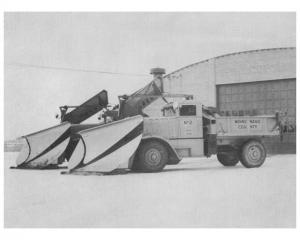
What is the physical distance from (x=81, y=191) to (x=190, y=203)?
2526mm

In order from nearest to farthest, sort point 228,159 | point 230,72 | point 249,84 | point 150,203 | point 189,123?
1. point 150,203
2. point 189,123
3. point 228,159
4. point 249,84
5. point 230,72

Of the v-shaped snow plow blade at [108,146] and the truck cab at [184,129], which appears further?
the truck cab at [184,129]

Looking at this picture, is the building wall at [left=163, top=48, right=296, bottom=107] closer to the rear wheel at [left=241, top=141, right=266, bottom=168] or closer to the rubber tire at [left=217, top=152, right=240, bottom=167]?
the rubber tire at [left=217, top=152, right=240, bottom=167]

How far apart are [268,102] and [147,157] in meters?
10.7

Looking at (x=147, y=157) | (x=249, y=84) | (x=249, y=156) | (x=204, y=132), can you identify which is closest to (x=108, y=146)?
(x=147, y=157)

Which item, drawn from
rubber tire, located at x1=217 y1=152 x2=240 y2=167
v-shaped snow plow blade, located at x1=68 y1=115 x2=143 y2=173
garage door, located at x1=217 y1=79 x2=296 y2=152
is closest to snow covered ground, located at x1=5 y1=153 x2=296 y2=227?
v-shaped snow plow blade, located at x1=68 y1=115 x2=143 y2=173

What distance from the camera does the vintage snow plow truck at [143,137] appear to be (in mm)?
11008

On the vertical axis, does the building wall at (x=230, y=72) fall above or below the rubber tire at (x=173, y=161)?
above

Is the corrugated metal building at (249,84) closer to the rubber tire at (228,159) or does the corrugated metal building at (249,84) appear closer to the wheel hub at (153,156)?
the rubber tire at (228,159)

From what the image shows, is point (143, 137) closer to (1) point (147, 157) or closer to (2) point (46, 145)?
(1) point (147, 157)

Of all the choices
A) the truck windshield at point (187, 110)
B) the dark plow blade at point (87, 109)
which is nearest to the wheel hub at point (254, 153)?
the truck windshield at point (187, 110)

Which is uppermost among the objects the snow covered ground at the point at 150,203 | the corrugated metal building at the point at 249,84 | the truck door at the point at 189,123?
the corrugated metal building at the point at 249,84

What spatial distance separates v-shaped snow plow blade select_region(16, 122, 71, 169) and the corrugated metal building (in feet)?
25.2

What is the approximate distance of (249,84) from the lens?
814 inches
